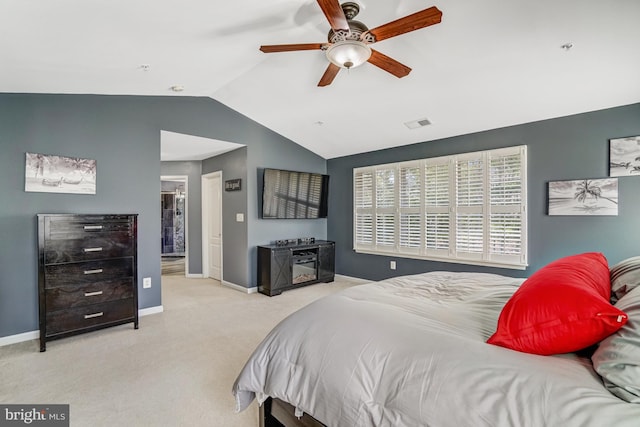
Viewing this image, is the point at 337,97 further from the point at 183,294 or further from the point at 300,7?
the point at 183,294

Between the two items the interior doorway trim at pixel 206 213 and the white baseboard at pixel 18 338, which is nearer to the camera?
the white baseboard at pixel 18 338

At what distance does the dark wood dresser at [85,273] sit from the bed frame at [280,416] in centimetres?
252

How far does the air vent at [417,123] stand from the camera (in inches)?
165

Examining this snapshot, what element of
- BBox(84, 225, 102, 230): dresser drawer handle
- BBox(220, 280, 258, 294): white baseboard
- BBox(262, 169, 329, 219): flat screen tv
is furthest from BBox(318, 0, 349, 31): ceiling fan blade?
BBox(220, 280, 258, 294): white baseboard

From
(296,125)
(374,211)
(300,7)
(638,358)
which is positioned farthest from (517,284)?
(296,125)

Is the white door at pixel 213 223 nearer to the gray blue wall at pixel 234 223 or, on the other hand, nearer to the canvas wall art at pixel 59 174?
the gray blue wall at pixel 234 223

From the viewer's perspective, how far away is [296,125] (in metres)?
4.93

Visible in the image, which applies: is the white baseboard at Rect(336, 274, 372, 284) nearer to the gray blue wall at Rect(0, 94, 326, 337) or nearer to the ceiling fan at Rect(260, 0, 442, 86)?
the gray blue wall at Rect(0, 94, 326, 337)

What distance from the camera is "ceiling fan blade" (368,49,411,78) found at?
2.36 metres

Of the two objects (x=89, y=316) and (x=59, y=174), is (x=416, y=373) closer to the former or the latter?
(x=89, y=316)

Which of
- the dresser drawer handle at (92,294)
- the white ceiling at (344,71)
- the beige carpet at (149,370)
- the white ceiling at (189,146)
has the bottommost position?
the beige carpet at (149,370)

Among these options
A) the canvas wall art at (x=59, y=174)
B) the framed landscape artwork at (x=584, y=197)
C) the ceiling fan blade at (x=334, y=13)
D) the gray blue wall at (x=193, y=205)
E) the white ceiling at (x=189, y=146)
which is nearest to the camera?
the ceiling fan blade at (x=334, y=13)

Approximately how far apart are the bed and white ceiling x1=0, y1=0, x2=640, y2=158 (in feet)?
7.30

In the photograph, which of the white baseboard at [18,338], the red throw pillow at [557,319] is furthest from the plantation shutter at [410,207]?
the white baseboard at [18,338]
